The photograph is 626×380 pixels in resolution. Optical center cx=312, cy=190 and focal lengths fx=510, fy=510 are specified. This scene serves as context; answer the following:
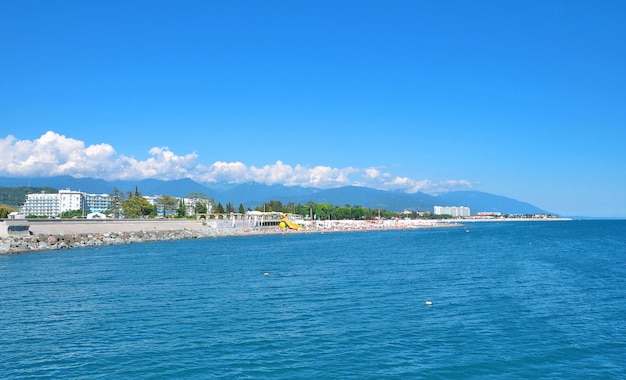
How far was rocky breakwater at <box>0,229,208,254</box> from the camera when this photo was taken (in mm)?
53156

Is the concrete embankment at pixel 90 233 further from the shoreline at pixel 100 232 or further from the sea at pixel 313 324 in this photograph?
the sea at pixel 313 324

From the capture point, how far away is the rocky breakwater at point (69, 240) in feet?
174

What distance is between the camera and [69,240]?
61.0 m

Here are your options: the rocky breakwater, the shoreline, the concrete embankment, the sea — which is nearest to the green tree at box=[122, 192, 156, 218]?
the shoreline

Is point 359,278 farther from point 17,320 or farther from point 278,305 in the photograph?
point 17,320

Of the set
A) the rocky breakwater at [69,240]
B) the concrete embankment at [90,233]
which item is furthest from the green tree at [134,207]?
the rocky breakwater at [69,240]

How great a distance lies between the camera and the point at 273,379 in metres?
14.4

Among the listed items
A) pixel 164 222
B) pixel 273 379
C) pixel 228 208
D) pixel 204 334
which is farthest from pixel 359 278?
pixel 228 208

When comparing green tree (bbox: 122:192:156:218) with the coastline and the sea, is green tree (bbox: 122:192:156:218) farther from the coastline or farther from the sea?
the sea

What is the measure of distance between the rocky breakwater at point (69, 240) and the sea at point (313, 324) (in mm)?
19115

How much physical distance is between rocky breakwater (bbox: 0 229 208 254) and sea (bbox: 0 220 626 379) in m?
19.1

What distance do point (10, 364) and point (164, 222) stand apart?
280ft

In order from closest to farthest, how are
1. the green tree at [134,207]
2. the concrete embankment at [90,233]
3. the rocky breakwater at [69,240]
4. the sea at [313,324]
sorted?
the sea at [313,324], the rocky breakwater at [69,240], the concrete embankment at [90,233], the green tree at [134,207]

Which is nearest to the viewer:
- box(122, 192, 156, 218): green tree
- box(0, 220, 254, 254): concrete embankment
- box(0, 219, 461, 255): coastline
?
box(0, 220, 254, 254): concrete embankment
